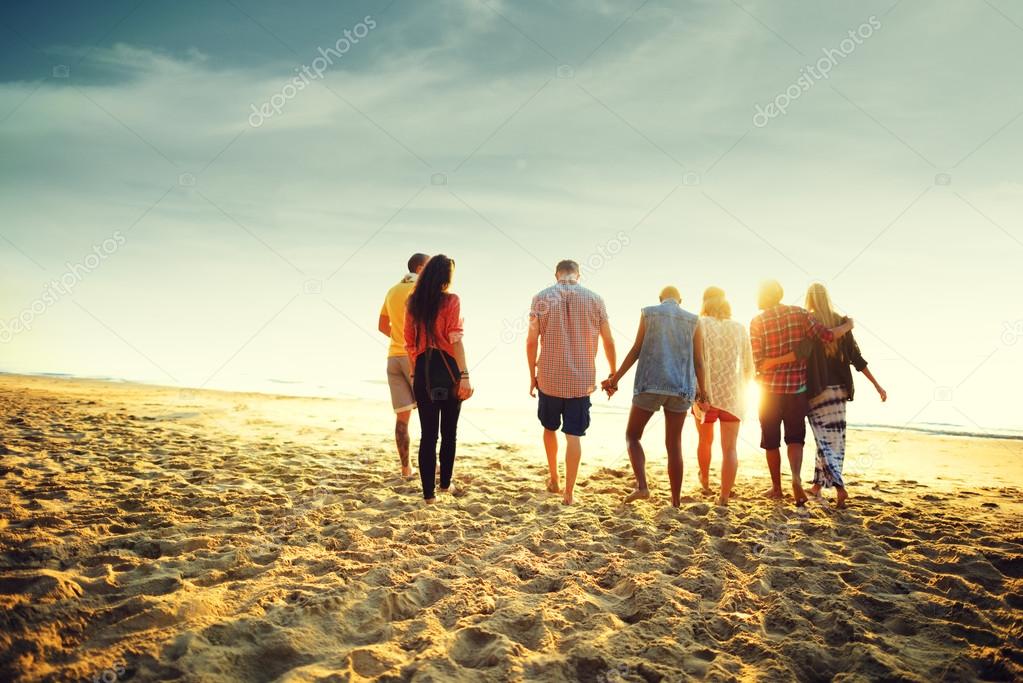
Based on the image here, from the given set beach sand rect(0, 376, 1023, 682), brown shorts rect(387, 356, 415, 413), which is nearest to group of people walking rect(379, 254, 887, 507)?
beach sand rect(0, 376, 1023, 682)

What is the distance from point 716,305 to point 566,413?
1.87 meters

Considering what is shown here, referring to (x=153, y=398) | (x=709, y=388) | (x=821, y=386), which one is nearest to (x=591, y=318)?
(x=709, y=388)

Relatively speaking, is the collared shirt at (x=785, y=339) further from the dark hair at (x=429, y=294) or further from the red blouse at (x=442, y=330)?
the dark hair at (x=429, y=294)

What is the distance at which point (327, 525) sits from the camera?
415 cm

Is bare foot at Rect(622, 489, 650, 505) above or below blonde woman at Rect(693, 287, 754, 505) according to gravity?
below

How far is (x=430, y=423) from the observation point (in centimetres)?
479

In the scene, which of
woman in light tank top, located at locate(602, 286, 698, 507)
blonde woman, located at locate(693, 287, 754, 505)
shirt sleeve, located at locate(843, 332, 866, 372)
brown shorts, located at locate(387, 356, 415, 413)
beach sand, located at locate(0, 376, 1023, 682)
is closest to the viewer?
beach sand, located at locate(0, 376, 1023, 682)

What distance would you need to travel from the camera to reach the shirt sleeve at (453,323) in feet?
15.6

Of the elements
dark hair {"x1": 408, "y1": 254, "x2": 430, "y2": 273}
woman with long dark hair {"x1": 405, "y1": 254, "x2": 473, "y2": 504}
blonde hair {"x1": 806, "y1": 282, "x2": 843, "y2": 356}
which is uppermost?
dark hair {"x1": 408, "y1": 254, "x2": 430, "y2": 273}

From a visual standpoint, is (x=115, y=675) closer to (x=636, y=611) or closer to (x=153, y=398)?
(x=636, y=611)

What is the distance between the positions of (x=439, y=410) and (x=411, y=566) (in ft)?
5.38

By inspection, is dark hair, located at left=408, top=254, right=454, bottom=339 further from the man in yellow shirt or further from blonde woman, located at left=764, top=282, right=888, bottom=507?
blonde woman, located at left=764, top=282, right=888, bottom=507

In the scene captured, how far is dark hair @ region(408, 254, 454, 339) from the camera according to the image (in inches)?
186

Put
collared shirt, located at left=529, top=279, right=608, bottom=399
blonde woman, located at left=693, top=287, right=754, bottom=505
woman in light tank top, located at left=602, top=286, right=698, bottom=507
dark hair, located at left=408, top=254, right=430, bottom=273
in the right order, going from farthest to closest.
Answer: dark hair, located at left=408, top=254, right=430, bottom=273 → blonde woman, located at left=693, top=287, right=754, bottom=505 → collared shirt, located at left=529, top=279, right=608, bottom=399 → woman in light tank top, located at left=602, top=286, right=698, bottom=507
